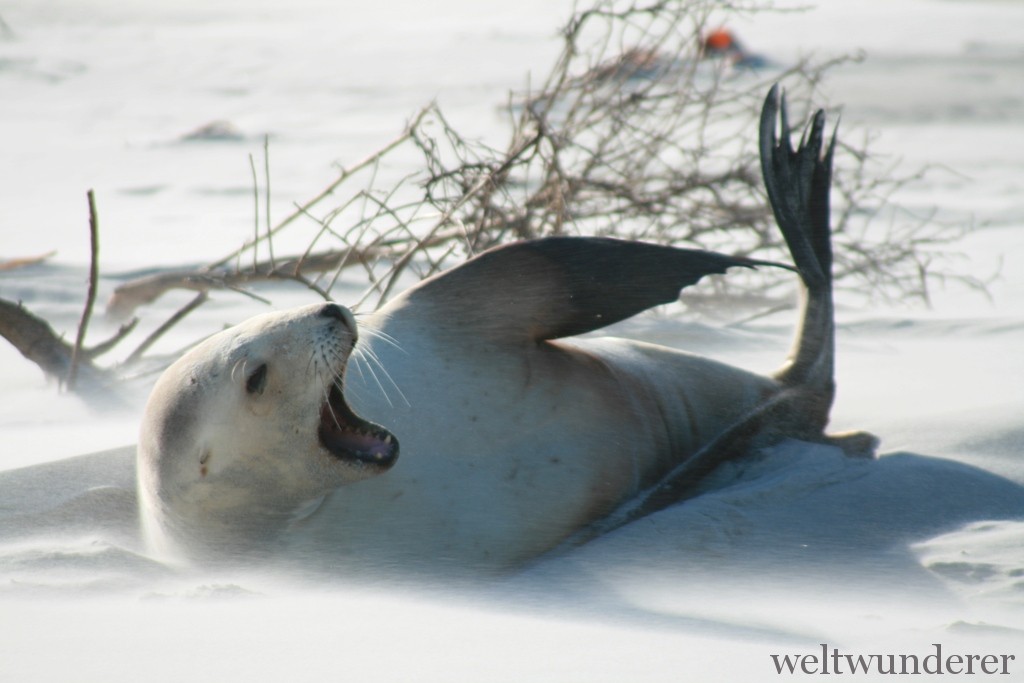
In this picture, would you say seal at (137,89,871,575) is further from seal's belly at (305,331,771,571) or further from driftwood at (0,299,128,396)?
driftwood at (0,299,128,396)

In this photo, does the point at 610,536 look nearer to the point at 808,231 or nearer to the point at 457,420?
the point at 457,420

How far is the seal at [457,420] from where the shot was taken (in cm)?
236

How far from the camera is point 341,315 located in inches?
93.1

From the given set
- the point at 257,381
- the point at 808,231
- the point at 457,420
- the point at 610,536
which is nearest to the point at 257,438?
the point at 257,381

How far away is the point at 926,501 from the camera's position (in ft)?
9.02

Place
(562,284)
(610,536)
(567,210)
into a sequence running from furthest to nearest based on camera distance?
(567,210) < (562,284) < (610,536)

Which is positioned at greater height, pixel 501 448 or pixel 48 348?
pixel 501 448

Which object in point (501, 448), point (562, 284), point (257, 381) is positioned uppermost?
point (562, 284)

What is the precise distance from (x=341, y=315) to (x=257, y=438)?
276 millimetres

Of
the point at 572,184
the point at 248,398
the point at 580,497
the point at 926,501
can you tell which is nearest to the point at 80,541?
the point at 248,398

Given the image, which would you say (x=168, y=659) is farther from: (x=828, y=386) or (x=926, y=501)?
(x=828, y=386)

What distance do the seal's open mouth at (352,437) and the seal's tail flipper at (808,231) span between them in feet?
4.18

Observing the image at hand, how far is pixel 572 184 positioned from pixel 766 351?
0.86 metres

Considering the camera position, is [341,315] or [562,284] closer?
[341,315]
